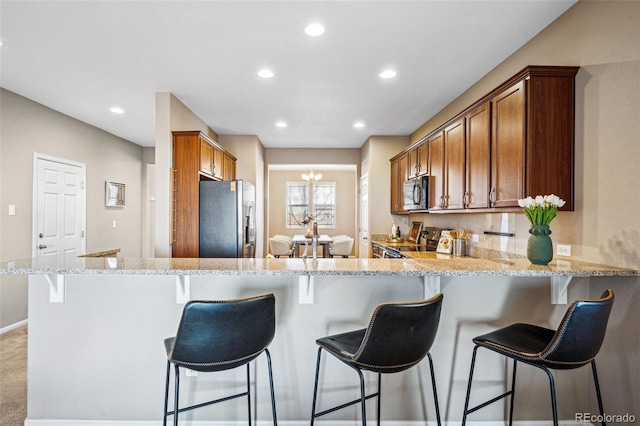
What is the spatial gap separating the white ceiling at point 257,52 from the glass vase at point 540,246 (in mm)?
1438

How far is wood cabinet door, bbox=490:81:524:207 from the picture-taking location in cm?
224

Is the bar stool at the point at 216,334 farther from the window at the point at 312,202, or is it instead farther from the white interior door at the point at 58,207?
the window at the point at 312,202

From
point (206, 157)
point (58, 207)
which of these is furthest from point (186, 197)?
point (58, 207)

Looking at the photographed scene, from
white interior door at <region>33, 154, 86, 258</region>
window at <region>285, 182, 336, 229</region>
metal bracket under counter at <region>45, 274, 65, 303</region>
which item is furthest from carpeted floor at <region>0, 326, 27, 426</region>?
window at <region>285, 182, 336, 229</region>

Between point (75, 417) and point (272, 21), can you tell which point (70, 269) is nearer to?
point (75, 417)

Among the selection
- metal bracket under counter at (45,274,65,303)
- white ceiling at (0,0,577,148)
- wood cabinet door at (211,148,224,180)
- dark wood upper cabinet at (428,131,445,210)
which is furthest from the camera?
wood cabinet door at (211,148,224,180)

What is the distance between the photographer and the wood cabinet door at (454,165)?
10.2 ft

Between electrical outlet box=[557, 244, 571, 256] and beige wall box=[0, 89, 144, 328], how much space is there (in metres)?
5.10

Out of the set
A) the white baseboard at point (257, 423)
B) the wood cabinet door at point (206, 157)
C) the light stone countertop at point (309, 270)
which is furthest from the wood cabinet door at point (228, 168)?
the white baseboard at point (257, 423)

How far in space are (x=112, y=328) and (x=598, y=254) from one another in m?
2.83

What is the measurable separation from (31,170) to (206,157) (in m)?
2.00

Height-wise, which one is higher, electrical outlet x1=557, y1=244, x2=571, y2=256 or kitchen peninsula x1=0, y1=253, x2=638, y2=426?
electrical outlet x1=557, y1=244, x2=571, y2=256

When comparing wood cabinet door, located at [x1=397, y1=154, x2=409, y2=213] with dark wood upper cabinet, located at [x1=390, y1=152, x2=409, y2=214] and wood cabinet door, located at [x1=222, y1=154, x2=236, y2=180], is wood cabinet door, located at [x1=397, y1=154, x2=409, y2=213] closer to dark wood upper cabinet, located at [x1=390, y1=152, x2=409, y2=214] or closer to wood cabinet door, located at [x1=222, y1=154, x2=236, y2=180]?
dark wood upper cabinet, located at [x1=390, y1=152, x2=409, y2=214]

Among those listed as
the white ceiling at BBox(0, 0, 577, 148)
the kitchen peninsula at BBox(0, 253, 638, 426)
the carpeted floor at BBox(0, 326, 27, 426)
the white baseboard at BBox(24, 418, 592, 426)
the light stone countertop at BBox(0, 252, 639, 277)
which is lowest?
the carpeted floor at BBox(0, 326, 27, 426)
